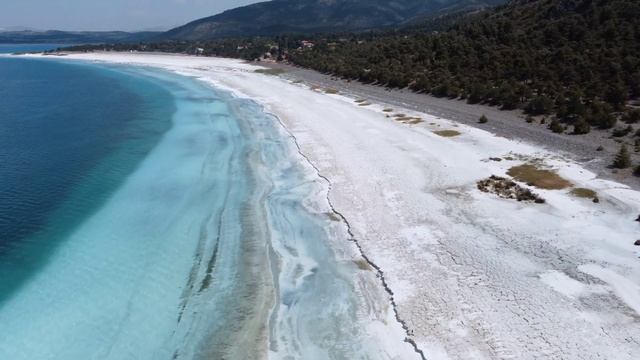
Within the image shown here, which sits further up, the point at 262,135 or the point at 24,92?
the point at 262,135

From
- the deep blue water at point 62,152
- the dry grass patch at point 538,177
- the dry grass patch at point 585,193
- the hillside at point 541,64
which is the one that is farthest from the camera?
the hillside at point 541,64

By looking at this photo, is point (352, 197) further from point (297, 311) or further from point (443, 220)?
point (297, 311)

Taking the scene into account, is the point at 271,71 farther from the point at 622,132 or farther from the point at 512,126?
the point at 622,132

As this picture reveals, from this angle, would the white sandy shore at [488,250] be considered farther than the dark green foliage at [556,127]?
No

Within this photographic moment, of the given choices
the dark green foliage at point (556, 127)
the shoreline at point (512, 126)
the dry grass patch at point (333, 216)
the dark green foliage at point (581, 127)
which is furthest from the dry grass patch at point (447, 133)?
the dry grass patch at point (333, 216)

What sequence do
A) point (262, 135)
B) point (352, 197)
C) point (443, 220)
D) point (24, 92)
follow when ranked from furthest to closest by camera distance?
1. point (24, 92)
2. point (262, 135)
3. point (352, 197)
4. point (443, 220)

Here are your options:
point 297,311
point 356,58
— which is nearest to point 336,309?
point 297,311

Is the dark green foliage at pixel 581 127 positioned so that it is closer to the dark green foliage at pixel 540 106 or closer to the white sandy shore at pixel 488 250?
the white sandy shore at pixel 488 250

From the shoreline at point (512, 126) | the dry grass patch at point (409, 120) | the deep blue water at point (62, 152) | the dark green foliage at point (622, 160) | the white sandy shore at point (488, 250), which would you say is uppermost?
the dark green foliage at point (622, 160)
